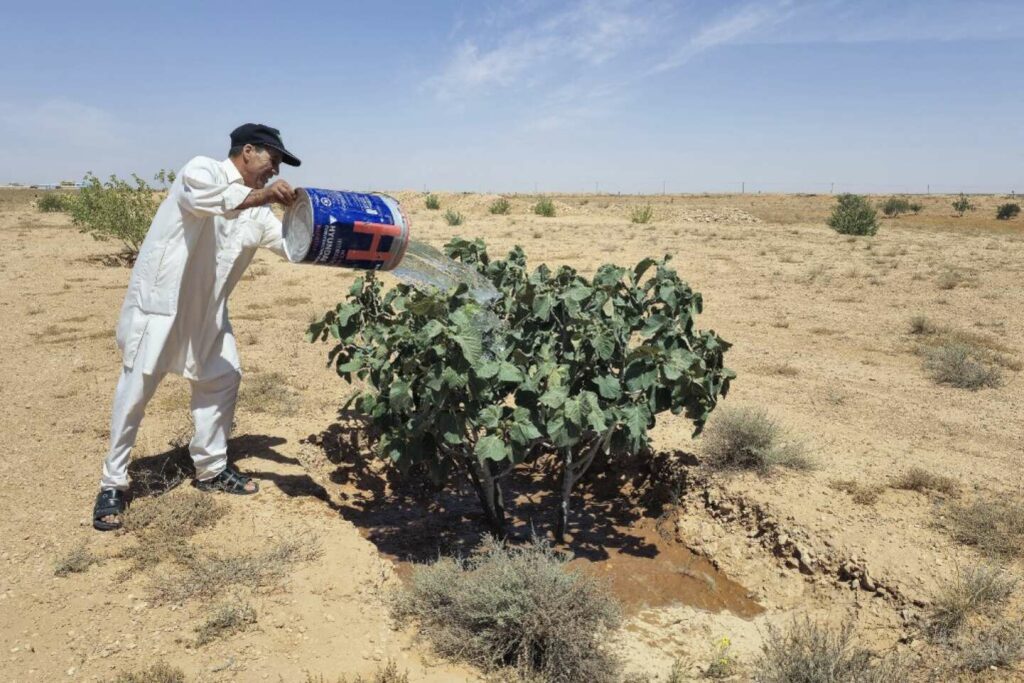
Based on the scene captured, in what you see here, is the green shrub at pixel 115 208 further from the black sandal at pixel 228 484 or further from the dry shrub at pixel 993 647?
the dry shrub at pixel 993 647

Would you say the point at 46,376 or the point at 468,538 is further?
the point at 46,376

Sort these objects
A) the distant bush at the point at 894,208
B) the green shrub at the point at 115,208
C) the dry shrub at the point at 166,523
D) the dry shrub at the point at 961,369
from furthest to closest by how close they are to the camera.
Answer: the distant bush at the point at 894,208 < the green shrub at the point at 115,208 < the dry shrub at the point at 961,369 < the dry shrub at the point at 166,523

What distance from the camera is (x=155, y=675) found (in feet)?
8.07

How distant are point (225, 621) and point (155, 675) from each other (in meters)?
0.33

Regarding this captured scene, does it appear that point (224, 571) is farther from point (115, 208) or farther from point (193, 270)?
point (115, 208)

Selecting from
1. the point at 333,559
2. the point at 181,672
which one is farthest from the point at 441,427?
the point at 181,672

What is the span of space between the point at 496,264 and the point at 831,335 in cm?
571

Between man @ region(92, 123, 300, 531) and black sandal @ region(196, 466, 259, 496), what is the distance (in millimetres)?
167

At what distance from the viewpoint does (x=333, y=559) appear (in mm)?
3332

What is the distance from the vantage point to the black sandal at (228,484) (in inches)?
150

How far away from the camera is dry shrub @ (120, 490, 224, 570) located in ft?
10.5

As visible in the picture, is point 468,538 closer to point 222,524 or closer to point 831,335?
point 222,524

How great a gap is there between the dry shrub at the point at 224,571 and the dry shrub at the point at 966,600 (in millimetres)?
2730

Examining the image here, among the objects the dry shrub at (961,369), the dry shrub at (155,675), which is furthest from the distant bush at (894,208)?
the dry shrub at (155,675)
